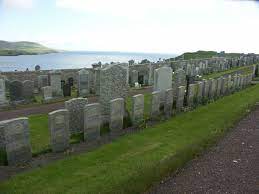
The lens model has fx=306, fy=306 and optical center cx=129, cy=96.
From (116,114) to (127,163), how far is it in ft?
10.7

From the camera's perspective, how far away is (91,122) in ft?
32.6

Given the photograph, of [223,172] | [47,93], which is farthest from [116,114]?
[47,93]

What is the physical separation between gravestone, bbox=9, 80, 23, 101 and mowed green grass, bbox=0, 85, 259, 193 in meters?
9.05

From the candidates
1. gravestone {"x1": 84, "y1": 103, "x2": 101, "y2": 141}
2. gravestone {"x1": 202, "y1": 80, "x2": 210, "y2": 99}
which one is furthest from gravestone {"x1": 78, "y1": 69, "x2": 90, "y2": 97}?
gravestone {"x1": 84, "y1": 103, "x2": 101, "y2": 141}

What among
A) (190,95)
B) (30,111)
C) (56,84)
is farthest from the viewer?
(56,84)

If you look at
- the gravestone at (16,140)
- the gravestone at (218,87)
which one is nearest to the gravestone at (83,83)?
the gravestone at (218,87)

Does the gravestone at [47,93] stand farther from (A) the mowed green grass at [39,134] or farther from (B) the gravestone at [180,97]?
(B) the gravestone at [180,97]

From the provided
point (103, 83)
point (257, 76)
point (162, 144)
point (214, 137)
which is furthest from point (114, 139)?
point (257, 76)

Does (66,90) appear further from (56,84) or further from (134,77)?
(134,77)

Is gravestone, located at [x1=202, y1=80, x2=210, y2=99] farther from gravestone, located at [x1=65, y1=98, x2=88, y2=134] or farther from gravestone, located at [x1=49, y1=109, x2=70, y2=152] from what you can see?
gravestone, located at [x1=49, y1=109, x2=70, y2=152]

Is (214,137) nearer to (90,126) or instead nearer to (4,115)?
(90,126)

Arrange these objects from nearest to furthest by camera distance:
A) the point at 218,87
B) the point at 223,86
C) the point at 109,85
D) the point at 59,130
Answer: the point at 59,130 → the point at 109,85 → the point at 218,87 → the point at 223,86

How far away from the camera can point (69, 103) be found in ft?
33.9

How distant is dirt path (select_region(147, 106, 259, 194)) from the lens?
270 inches
